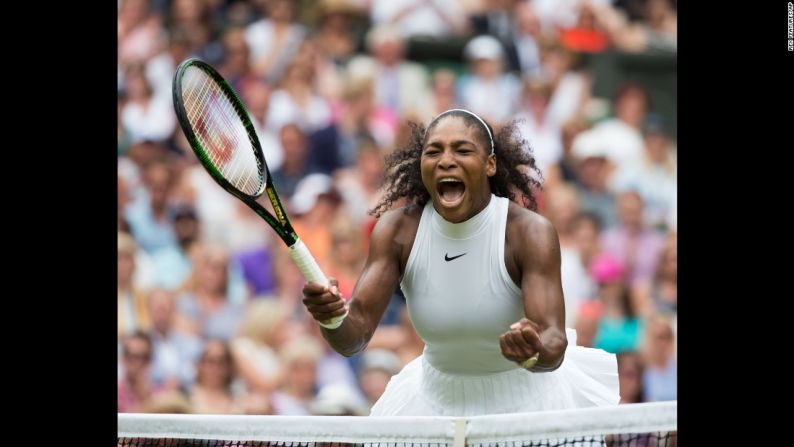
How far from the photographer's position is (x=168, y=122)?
7516 millimetres

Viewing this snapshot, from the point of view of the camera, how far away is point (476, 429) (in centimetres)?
359

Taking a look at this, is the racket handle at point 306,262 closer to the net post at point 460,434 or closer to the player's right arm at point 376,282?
the player's right arm at point 376,282

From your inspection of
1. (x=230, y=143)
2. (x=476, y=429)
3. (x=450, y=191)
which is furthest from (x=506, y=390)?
(x=230, y=143)

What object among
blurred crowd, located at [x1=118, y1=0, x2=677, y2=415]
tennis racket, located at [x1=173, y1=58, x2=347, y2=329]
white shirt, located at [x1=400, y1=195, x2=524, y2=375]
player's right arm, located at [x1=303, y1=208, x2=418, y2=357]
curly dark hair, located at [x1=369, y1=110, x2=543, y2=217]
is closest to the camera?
tennis racket, located at [x1=173, y1=58, x2=347, y2=329]

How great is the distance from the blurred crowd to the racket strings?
7.47ft

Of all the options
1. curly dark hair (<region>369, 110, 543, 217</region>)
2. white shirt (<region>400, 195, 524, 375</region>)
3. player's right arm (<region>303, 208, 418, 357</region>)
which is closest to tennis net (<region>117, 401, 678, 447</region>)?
player's right arm (<region>303, 208, 418, 357</region>)

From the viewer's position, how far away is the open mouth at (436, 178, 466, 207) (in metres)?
4.03

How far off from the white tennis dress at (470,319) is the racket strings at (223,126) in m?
0.62

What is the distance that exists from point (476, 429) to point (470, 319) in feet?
1.84

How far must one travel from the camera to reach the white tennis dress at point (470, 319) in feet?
13.4

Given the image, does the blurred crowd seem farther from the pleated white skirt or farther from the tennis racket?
the tennis racket

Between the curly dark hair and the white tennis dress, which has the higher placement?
the curly dark hair

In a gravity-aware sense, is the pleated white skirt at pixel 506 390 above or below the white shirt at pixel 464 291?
below

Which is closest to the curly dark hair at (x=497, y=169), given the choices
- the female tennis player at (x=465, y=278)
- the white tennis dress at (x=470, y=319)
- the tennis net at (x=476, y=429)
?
the female tennis player at (x=465, y=278)
